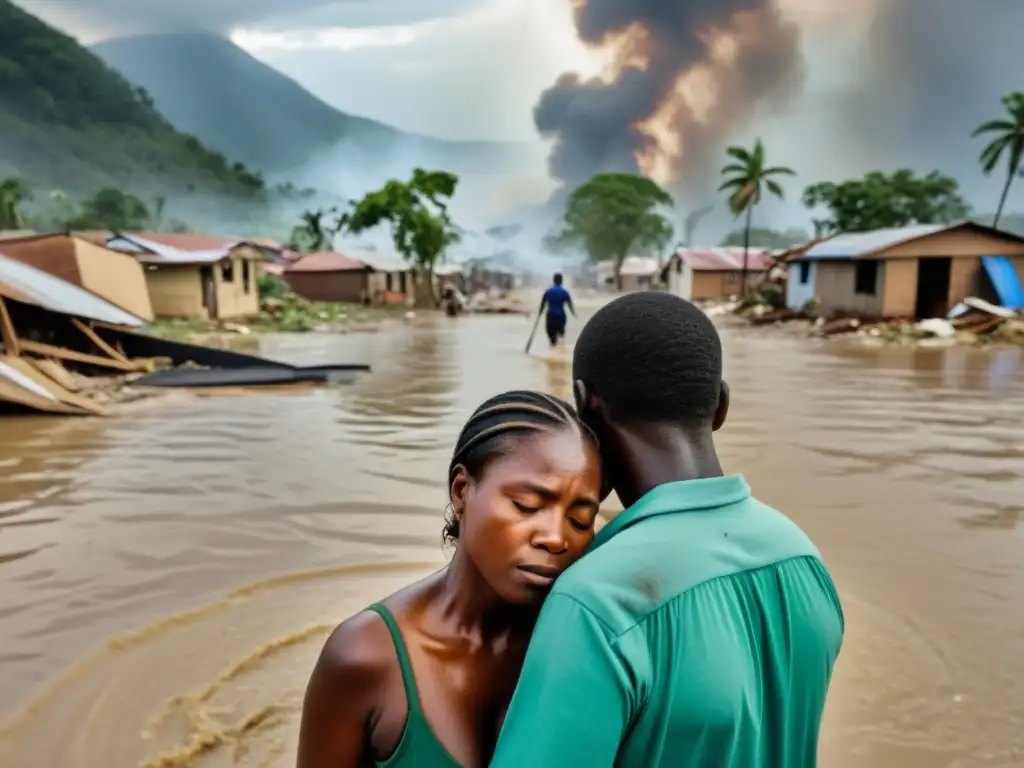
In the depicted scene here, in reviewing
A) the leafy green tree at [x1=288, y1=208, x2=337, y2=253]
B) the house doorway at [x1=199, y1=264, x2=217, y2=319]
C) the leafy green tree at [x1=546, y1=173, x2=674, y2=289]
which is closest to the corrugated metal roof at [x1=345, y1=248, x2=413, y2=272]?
the house doorway at [x1=199, y1=264, x2=217, y2=319]

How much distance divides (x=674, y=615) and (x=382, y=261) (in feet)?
134

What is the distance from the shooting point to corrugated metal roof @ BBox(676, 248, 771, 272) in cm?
4272

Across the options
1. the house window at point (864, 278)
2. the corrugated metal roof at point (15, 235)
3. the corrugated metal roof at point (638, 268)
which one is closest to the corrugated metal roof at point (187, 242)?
the corrugated metal roof at point (15, 235)

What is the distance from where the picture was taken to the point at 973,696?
3777 mm

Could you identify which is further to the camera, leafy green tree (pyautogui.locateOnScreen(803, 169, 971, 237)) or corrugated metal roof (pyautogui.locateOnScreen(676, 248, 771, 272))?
corrugated metal roof (pyautogui.locateOnScreen(676, 248, 771, 272))

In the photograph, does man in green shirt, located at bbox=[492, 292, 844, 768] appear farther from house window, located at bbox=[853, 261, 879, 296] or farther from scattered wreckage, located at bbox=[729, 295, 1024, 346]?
house window, located at bbox=[853, 261, 879, 296]

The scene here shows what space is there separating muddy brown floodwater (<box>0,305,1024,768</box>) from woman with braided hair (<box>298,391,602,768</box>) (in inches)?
90.3

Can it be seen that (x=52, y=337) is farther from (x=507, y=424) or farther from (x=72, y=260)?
(x=507, y=424)

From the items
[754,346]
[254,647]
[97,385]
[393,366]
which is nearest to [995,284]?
[754,346]

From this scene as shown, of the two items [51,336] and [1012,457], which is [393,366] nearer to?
[51,336]

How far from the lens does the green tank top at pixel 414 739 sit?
130cm

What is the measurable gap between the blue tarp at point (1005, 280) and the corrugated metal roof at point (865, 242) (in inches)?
64.4

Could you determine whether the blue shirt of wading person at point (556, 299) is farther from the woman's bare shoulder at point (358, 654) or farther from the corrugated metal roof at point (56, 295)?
the woman's bare shoulder at point (358, 654)

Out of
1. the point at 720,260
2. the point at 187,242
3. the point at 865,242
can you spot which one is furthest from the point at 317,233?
the point at 865,242
